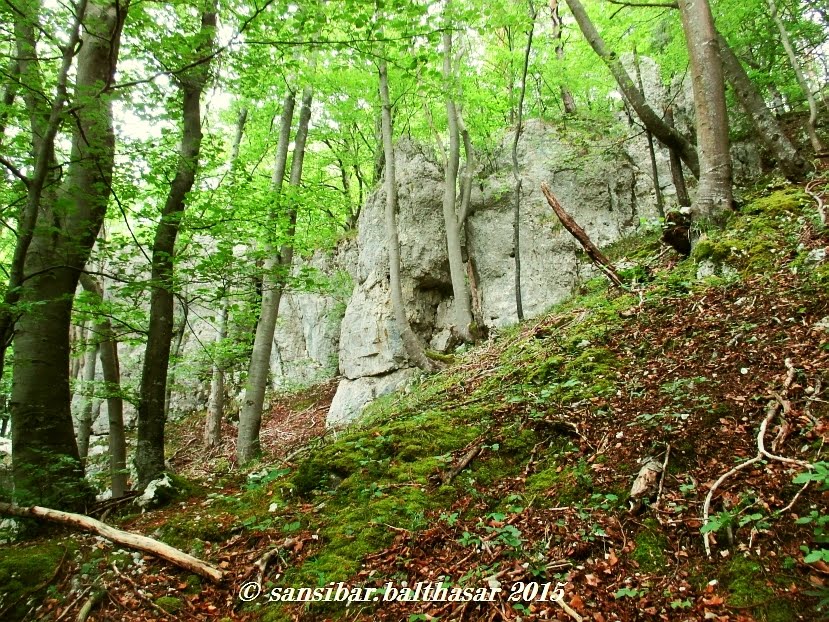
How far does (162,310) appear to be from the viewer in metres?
5.22

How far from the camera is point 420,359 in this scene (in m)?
11.9

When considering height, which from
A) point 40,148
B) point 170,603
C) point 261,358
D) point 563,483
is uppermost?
point 40,148

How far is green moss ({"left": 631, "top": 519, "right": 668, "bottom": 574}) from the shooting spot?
216 centimetres

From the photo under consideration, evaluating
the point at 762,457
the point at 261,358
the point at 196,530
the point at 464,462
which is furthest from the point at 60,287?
the point at 762,457

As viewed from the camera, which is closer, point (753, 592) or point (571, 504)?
point (753, 592)

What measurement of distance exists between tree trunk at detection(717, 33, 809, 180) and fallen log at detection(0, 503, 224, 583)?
9583 mm

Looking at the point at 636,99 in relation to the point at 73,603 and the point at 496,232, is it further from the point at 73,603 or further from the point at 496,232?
the point at 73,603

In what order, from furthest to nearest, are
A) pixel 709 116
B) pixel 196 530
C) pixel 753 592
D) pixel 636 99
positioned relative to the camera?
1. pixel 636 99
2. pixel 709 116
3. pixel 196 530
4. pixel 753 592

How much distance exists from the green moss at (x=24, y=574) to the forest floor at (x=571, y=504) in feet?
0.05

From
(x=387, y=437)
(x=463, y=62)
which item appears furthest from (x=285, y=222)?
(x=463, y=62)

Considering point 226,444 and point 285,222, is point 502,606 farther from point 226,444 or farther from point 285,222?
point 226,444

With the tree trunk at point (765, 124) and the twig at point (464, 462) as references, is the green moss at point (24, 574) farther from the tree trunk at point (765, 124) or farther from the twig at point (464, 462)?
the tree trunk at point (765, 124)

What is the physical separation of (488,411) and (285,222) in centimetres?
451

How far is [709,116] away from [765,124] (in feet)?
6.19
